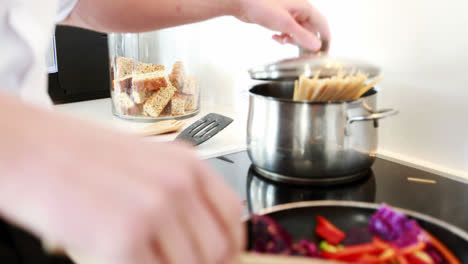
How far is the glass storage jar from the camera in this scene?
4.25 feet

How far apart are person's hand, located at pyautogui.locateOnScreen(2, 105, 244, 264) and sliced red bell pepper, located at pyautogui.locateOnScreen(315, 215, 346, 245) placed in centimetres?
31

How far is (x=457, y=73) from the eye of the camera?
90 cm

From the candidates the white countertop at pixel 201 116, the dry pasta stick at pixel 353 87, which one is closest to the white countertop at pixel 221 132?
the white countertop at pixel 201 116

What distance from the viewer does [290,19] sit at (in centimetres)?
86

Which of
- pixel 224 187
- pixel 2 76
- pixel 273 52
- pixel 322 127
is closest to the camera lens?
pixel 224 187

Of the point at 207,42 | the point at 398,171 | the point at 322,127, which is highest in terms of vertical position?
the point at 207,42

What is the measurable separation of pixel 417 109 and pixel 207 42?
29.1 inches

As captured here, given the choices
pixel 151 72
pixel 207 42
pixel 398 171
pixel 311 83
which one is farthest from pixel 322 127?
pixel 207 42

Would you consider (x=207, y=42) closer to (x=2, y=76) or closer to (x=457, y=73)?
(x=457, y=73)

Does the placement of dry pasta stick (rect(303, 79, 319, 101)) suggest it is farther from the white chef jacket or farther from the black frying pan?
the white chef jacket

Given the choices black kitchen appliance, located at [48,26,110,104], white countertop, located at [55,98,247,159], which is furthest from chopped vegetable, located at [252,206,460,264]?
black kitchen appliance, located at [48,26,110,104]

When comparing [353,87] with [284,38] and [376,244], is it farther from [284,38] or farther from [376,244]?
[376,244]

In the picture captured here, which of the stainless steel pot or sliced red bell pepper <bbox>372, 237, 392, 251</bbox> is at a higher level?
the stainless steel pot

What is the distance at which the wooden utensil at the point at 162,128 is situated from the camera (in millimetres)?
1161
